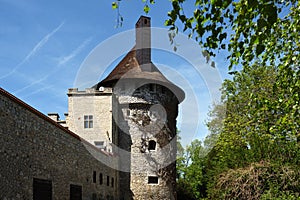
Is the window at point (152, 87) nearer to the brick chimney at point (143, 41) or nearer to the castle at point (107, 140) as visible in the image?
the castle at point (107, 140)

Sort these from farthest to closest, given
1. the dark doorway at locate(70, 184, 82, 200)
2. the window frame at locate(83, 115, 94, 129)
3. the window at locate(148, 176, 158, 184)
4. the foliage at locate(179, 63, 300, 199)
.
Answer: the window at locate(148, 176, 158, 184), the window frame at locate(83, 115, 94, 129), the foliage at locate(179, 63, 300, 199), the dark doorway at locate(70, 184, 82, 200)

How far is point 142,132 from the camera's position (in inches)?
1025

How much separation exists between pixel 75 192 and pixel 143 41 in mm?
16357

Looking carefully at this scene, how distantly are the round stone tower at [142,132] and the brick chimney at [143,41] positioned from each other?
1.06m

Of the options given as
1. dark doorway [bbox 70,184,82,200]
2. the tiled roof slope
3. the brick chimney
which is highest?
the brick chimney

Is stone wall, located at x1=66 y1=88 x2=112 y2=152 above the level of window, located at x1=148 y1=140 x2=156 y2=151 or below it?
Answer: above

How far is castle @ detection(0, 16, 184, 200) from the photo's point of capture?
34.4ft

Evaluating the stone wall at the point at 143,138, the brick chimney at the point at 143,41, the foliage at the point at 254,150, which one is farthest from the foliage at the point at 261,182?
the brick chimney at the point at 143,41

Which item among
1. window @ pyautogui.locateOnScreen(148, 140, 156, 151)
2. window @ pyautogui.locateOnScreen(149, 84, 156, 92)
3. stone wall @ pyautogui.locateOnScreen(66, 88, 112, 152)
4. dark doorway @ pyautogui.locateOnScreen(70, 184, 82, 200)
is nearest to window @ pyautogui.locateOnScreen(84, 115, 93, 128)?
stone wall @ pyautogui.locateOnScreen(66, 88, 112, 152)

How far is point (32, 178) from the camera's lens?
10.7 metres

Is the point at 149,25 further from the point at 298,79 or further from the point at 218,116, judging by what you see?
the point at 298,79

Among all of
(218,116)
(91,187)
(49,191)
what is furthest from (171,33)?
(218,116)

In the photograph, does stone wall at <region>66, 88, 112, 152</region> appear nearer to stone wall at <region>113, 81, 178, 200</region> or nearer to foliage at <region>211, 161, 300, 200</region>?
stone wall at <region>113, 81, 178, 200</region>

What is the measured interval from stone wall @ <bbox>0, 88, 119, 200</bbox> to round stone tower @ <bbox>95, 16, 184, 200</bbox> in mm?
9337
